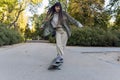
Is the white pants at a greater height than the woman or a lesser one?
lesser

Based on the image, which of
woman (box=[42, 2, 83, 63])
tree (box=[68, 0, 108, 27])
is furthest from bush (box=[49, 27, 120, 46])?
woman (box=[42, 2, 83, 63])

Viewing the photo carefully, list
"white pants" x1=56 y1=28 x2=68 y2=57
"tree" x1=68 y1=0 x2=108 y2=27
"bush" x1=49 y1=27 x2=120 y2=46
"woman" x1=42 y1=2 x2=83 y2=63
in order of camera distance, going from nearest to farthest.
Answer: "white pants" x1=56 y1=28 x2=68 y2=57 → "woman" x1=42 y1=2 x2=83 y2=63 → "bush" x1=49 y1=27 x2=120 y2=46 → "tree" x1=68 y1=0 x2=108 y2=27

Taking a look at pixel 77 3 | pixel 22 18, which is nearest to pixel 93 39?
pixel 77 3

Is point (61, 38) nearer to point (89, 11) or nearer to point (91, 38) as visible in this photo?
point (91, 38)

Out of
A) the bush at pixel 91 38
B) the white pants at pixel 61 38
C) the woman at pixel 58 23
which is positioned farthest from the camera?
the bush at pixel 91 38

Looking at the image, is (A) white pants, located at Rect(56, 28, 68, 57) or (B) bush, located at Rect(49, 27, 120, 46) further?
(B) bush, located at Rect(49, 27, 120, 46)

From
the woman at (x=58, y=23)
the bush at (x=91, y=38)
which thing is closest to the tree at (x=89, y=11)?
the bush at (x=91, y=38)

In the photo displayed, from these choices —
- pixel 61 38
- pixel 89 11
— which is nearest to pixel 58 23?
pixel 61 38

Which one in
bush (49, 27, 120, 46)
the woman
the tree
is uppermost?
the tree

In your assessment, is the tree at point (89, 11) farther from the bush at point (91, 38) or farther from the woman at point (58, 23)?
the woman at point (58, 23)

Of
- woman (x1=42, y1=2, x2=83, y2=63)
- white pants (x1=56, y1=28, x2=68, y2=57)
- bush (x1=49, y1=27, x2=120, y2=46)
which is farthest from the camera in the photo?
bush (x1=49, y1=27, x2=120, y2=46)

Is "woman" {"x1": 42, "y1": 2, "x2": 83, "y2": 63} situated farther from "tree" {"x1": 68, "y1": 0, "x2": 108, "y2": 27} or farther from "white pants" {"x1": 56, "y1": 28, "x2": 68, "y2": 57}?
"tree" {"x1": 68, "y1": 0, "x2": 108, "y2": 27}

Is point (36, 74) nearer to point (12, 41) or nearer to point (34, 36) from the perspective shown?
point (12, 41)

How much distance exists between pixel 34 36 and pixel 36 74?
2829 inches
